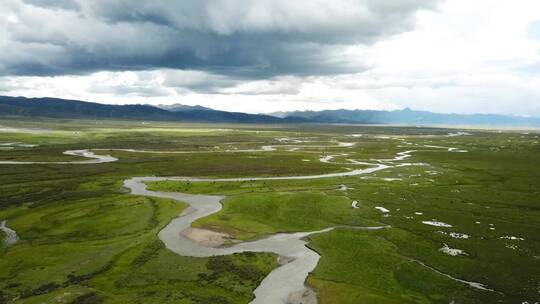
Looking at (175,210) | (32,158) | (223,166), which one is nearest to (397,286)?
(175,210)

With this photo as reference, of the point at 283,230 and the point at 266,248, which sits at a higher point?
the point at 283,230

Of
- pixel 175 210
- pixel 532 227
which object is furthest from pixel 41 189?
pixel 532 227

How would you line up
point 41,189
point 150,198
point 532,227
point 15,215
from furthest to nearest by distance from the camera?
point 41,189 < point 150,198 < point 15,215 < point 532,227

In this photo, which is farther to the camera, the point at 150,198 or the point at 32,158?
the point at 32,158

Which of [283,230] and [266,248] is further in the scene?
[283,230]

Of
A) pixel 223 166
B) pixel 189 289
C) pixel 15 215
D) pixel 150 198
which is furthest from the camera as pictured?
pixel 223 166

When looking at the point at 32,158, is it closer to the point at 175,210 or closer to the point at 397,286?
the point at 175,210

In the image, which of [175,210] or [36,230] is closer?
[36,230]

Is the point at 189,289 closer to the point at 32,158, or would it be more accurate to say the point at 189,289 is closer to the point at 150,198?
the point at 150,198

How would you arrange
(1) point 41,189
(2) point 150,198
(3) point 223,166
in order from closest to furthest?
(2) point 150,198
(1) point 41,189
(3) point 223,166
